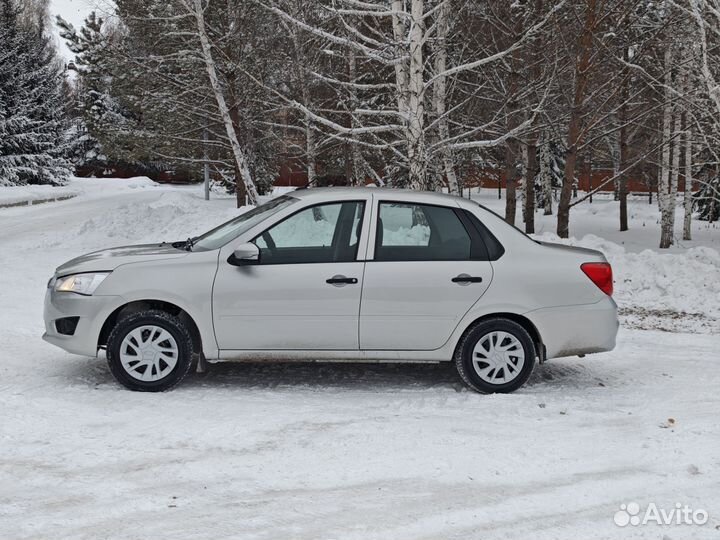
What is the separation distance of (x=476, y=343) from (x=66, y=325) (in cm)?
326

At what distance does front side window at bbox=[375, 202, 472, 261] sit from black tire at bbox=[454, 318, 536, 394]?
59 cm

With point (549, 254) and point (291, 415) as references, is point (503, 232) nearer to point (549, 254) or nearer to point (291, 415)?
point (549, 254)

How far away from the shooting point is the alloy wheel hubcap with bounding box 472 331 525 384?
6602 millimetres

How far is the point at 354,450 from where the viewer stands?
5.22m

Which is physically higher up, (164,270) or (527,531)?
(164,270)

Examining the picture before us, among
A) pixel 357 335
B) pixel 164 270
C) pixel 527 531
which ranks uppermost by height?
pixel 164 270

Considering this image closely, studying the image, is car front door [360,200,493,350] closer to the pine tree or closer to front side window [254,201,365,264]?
front side window [254,201,365,264]

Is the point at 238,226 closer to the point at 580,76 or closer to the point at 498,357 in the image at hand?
the point at 498,357

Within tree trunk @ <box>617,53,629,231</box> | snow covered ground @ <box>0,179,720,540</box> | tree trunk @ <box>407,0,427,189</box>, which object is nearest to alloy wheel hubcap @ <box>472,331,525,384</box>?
snow covered ground @ <box>0,179,720,540</box>

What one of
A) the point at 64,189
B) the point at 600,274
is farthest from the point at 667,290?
the point at 64,189

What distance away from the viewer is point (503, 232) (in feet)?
22.2

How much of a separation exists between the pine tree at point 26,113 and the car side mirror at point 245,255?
42.3 metres

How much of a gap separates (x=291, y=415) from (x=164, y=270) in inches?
61.7

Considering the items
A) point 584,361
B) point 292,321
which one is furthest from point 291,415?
point 584,361
